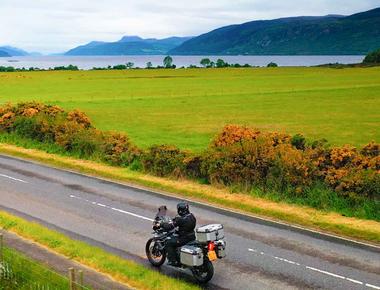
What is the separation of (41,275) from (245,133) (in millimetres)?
19296

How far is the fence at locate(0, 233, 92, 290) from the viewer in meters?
12.0

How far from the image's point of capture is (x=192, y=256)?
13750mm

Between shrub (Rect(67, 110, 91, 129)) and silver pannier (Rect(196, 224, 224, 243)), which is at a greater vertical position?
silver pannier (Rect(196, 224, 224, 243))

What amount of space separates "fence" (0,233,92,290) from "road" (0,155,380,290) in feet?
12.3

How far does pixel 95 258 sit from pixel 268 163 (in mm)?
11713

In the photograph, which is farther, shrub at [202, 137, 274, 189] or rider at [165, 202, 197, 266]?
shrub at [202, 137, 274, 189]

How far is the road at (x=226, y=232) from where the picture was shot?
14.6 meters

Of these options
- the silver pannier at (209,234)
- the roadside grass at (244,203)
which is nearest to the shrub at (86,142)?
the roadside grass at (244,203)

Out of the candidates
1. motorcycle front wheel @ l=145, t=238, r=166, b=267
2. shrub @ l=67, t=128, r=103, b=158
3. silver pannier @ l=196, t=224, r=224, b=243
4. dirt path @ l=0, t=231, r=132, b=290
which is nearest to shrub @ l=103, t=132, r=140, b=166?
shrub @ l=67, t=128, r=103, b=158

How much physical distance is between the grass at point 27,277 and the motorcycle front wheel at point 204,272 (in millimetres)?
3776

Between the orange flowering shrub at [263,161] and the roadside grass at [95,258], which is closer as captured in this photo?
the roadside grass at [95,258]

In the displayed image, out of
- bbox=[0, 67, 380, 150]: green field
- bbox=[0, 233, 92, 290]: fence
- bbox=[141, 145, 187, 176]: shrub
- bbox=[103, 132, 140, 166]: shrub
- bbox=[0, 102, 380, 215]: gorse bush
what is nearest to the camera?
bbox=[0, 233, 92, 290]: fence

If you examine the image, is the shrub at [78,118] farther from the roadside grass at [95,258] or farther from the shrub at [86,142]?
the roadside grass at [95,258]

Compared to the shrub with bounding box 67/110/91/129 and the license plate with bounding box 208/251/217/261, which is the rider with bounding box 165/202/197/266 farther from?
the shrub with bounding box 67/110/91/129
